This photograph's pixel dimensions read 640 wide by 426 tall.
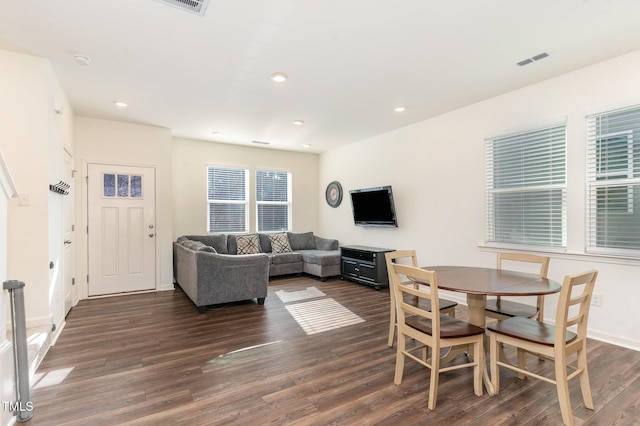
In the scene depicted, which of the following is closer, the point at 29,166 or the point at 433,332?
the point at 433,332

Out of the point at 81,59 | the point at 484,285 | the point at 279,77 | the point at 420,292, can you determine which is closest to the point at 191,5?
the point at 279,77

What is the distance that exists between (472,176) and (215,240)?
459 cm

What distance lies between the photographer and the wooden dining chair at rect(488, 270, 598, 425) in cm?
190

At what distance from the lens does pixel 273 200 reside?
728 cm

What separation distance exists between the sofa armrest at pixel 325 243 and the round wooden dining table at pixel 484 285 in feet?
13.1

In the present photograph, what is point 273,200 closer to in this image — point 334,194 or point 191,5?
point 334,194

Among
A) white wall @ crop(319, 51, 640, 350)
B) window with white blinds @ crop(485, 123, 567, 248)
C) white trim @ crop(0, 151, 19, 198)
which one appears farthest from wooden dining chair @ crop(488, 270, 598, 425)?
white trim @ crop(0, 151, 19, 198)

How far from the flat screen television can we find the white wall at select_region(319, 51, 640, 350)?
18cm

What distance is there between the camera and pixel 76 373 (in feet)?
8.36

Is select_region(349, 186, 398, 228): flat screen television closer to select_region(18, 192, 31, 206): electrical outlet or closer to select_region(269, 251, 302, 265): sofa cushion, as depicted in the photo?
select_region(269, 251, 302, 265): sofa cushion

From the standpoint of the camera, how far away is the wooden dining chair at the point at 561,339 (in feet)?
6.23

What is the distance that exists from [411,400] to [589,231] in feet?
8.67

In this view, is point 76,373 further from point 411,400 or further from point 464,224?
point 464,224

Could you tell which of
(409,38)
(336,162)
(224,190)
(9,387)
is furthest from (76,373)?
(336,162)
